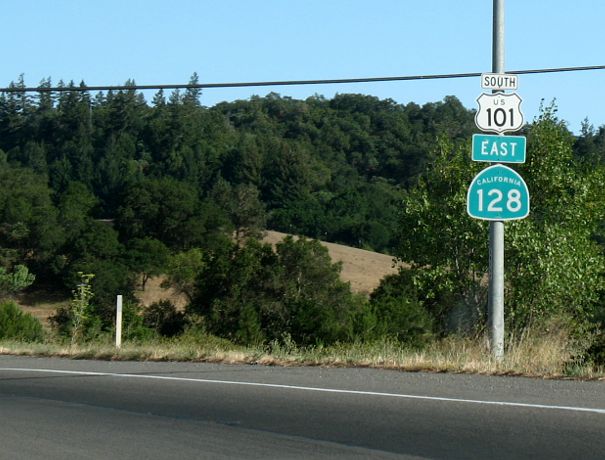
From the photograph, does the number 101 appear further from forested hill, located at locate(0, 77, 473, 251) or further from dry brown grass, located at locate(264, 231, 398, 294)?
forested hill, located at locate(0, 77, 473, 251)

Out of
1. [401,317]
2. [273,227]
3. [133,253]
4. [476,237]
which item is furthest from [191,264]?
[476,237]

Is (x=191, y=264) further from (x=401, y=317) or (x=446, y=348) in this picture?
(x=446, y=348)

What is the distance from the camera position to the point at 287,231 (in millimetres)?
120562

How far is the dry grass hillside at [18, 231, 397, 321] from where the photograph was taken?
84.7m

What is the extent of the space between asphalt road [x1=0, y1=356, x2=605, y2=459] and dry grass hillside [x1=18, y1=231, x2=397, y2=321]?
2390 inches

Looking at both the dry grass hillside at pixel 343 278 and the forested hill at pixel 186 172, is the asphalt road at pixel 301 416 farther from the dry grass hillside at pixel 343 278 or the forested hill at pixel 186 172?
the forested hill at pixel 186 172

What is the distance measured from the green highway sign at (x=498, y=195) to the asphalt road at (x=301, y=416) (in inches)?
101

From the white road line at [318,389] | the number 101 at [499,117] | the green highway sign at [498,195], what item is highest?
the number 101 at [499,117]

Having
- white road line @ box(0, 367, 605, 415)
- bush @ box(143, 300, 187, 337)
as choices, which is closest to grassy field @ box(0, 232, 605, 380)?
white road line @ box(0, 367, 605, 415)

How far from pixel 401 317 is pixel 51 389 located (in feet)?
133

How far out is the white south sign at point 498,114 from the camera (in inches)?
539

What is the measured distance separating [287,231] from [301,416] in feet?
364

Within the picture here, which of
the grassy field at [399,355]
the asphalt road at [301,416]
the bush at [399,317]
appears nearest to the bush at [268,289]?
the bush at [399,317]

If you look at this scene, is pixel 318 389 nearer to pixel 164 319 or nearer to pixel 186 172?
pixel 164 319
